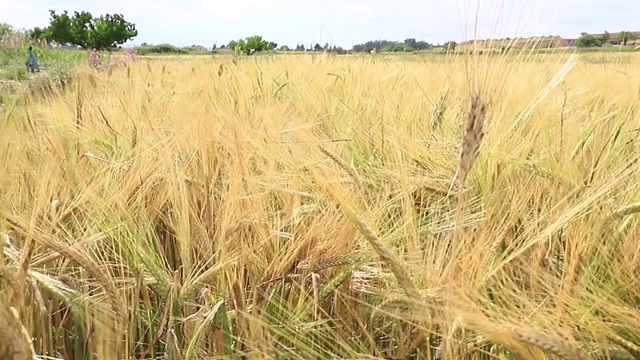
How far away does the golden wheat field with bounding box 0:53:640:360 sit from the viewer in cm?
52

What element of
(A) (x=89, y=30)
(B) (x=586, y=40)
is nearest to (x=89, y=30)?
(A) (x=89, y=30)

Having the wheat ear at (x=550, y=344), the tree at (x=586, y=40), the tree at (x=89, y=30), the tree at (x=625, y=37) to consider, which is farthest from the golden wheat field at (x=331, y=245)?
the tree at (x=89, y=30)

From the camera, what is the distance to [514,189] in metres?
0.79

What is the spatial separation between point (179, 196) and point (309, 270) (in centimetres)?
22

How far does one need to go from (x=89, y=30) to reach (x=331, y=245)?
29.2 metres

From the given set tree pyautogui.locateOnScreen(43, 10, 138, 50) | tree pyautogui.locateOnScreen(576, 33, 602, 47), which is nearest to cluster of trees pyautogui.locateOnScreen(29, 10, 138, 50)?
tree pyautogui.locateOnScreen(43, 10, 138, 50)

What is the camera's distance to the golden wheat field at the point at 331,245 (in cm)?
52

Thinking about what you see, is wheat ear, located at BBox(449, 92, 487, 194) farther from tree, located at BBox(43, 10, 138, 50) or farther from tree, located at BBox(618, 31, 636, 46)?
tree, located at BBox(43, 10, 138, 50)

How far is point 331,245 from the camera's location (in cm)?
67

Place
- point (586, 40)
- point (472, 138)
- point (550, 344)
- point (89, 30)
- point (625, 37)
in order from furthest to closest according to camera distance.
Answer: point (89, 30), point (586, 40), point (625, 37), point (472, 138), point (550, 344)

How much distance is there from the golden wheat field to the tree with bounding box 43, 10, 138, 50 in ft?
91.5

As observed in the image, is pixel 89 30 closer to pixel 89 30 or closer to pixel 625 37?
pixel 89 30

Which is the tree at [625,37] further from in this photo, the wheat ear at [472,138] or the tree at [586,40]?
the wheat ear at [472,138]

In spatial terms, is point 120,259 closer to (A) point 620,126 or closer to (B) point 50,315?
(B) point 50,315
